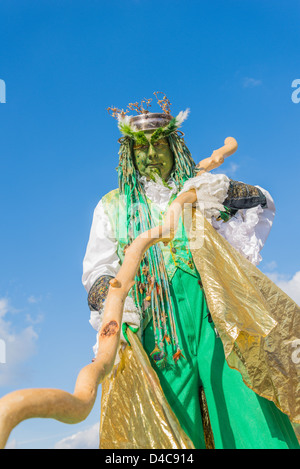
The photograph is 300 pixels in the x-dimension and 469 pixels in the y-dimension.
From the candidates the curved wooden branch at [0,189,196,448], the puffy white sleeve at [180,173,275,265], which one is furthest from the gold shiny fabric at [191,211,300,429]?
the curved wooden branch at [0,189,196,448]

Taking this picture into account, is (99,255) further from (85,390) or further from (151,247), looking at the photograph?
(85,390)

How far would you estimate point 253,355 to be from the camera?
95.9 inches

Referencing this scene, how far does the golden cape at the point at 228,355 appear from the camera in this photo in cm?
218

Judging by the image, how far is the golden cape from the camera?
2176 millimetres

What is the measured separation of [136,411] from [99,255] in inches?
34.8

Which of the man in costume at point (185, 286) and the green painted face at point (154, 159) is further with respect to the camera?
the green painted face at point (154, 159)

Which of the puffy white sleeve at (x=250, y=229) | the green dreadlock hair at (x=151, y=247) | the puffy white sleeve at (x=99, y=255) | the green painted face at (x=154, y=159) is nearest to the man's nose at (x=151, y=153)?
the green painted face at (x=154, y=159)

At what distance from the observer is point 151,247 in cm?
277

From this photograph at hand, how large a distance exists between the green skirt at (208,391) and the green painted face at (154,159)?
2.01 feet

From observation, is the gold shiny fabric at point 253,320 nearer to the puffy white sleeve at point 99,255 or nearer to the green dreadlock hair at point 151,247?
the green dreadlock hair at point 151,247

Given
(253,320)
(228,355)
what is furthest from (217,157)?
(228,355)

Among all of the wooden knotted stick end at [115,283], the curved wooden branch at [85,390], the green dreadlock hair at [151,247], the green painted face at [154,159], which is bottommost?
the curved wooden branch at [85,390]

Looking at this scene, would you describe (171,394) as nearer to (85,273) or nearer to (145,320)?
(145,320)
